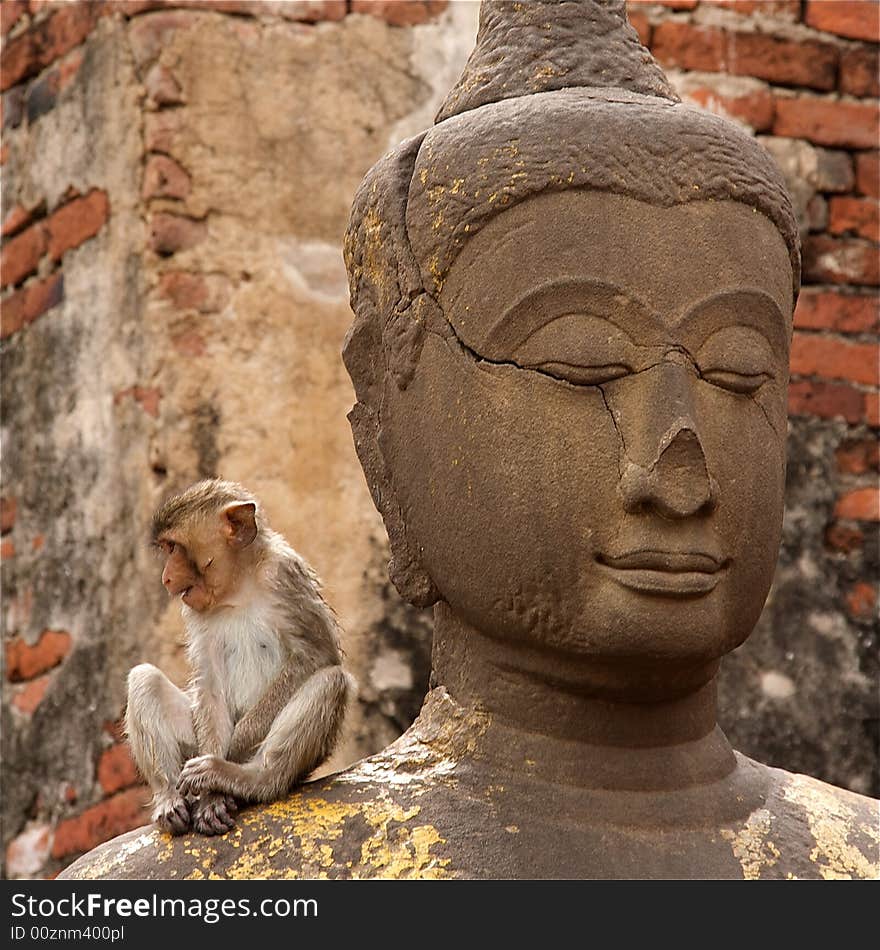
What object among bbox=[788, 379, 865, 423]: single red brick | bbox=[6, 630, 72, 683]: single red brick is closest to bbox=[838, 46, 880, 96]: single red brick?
bbox=[788, 379, 865, 423]: single red brick

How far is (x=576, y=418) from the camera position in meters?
3.69

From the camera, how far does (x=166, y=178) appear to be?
632cm

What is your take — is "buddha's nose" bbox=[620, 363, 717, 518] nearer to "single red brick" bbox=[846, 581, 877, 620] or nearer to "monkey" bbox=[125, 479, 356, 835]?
"monkey" bbox=[125, 479, 356, 835]

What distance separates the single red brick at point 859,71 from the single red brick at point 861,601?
64.7 inches

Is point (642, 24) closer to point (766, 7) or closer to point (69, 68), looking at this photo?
point (766, 7)

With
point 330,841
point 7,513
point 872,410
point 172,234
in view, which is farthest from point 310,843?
point 872,410

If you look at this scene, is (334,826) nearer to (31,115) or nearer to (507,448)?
(507,448)

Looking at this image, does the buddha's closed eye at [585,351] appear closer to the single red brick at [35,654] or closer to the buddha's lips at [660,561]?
the buddha's lips at [660,561]

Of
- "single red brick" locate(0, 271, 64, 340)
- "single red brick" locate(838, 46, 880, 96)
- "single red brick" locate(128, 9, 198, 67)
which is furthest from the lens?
"single red brick" locate(838, 46, 880, 96)

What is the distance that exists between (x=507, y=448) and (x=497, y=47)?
926mm

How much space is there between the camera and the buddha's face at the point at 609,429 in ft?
12.0

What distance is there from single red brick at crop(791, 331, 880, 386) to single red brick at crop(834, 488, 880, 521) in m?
0.35

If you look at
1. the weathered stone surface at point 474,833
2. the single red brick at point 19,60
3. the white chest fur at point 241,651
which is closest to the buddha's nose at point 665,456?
the weathered stone surface at point 474,833

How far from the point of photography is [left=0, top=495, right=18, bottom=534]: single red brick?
6.72m
